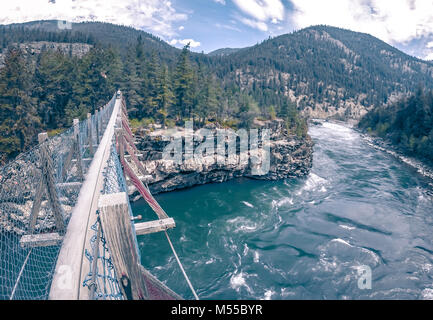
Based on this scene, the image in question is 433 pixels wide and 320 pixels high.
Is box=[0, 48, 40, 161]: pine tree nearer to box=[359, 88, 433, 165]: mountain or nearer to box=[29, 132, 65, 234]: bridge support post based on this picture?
box=[29, 132, 65, 234]: bridge support post

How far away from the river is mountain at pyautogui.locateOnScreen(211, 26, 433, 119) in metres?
33.1

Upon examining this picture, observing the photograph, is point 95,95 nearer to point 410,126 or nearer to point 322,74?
point 410,126

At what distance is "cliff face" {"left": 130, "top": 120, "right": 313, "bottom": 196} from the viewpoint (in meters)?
26.8

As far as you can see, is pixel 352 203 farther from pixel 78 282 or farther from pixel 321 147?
pixel 78 282

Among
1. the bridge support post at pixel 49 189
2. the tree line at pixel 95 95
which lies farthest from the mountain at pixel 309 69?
the bridge support post at pixel 49 189

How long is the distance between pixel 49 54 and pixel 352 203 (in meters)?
37.2

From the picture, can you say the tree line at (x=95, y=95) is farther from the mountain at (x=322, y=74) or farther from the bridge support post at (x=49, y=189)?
the mountain at (x=322, y=74)

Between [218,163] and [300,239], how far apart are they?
41.9ft

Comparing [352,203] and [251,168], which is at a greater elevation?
[251,168]

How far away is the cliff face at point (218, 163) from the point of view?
26.8 meters

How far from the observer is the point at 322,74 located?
125 metres

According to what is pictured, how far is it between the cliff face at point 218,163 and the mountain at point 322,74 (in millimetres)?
24593

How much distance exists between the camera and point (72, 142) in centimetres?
769
